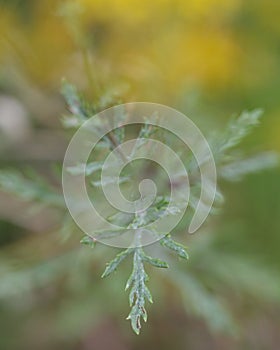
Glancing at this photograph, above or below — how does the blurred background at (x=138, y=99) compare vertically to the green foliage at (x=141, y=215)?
above

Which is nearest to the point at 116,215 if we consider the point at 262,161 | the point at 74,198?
the point at 74,198

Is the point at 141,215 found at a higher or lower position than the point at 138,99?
lower

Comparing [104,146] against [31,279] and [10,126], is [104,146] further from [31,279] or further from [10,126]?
[10,126]

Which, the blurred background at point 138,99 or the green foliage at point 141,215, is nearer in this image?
the green foliage at point 141,215

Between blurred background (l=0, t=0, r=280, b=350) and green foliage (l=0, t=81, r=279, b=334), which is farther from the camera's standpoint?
blurred background (l=0, t=0, r=280, b=350)

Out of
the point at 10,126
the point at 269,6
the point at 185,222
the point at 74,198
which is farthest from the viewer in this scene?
the point at 269,6

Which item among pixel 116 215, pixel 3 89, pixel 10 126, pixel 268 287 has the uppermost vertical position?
pixel 3 89

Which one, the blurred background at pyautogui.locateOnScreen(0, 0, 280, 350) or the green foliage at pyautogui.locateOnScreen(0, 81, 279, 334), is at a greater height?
the blurred background at pyautogui.locateOnScreen(0, 0, 280, 350)

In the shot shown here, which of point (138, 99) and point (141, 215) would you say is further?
point (138, 99)
